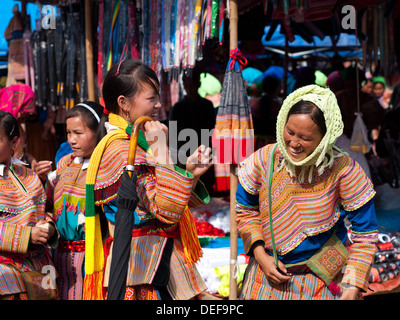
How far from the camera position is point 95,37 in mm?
5398

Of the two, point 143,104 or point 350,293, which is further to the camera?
point 143,104

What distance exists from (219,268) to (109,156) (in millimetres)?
2397

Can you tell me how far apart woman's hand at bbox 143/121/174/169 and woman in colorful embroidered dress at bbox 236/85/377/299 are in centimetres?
45

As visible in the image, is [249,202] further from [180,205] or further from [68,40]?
[68,40]

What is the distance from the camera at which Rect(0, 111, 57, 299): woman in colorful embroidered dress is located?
2.48 metres

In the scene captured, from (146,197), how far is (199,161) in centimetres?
28

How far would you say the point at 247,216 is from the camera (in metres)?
2.28

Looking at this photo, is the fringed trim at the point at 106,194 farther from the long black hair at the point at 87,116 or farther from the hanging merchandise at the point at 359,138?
the hanging merchandise at the point at 359,138

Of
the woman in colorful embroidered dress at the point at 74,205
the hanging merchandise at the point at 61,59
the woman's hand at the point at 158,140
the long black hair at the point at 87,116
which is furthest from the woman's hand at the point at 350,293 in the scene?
the hanging merchandise at the point at 61,59

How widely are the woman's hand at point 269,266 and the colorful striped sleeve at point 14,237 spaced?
1.15 meters

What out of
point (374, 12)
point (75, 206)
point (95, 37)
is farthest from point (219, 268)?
point (374, 12)

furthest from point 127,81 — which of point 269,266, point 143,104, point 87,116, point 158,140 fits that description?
point 269,266

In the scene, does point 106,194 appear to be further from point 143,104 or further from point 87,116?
point 87,116

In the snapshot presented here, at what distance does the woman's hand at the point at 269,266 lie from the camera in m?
2.07
